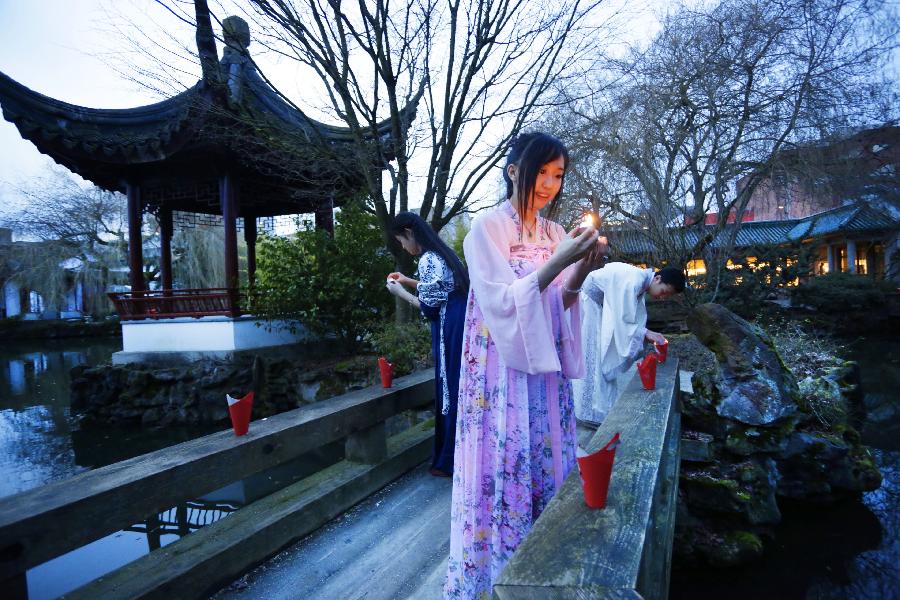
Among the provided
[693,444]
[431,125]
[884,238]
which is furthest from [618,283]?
[884,238]

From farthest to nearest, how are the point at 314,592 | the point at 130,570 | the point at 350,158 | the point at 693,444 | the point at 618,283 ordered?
1. the point at 350,158
2. the point at 693,444
3. the point at 618,283
4. the point at 314,592
5. the point at 130,570

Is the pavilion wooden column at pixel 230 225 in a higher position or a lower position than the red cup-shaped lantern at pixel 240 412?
higher

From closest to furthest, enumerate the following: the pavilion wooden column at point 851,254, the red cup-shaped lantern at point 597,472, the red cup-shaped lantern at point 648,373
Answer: the red cup-shaped lantern at point 597,472 < the red cup-shaped lantern at point 648,373 < the pavilion wooden column at point 851,254

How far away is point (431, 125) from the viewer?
22.5 feet

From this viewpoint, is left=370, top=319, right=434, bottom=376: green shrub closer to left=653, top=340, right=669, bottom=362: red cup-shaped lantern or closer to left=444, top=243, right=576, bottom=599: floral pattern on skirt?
left=653, top=340, right=669, bottom=362: red cup-shaped lantern

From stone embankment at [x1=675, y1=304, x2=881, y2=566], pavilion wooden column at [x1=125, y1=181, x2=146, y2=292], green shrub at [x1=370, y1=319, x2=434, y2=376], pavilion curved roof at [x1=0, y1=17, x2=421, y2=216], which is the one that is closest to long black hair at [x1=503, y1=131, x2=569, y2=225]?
stone embankment at [x1=675, y1=304, x2=881, y2=566]

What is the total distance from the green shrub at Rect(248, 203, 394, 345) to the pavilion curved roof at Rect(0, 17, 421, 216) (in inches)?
29.0

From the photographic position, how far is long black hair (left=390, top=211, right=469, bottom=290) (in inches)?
119

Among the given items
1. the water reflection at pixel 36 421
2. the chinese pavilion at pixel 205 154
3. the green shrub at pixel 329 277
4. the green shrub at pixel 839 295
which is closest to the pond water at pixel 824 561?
the chinese pavilion at pixel 205 154

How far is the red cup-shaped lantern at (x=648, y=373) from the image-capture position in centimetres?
293

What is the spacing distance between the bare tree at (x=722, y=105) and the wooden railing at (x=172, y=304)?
6744 millimetres

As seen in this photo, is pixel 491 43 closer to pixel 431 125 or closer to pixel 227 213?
pixel 431 125

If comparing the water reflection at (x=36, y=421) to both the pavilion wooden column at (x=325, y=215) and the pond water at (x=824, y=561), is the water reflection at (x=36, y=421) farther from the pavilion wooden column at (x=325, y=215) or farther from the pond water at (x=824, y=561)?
the pond water at (x=824, y=561)

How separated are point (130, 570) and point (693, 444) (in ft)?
13.6
